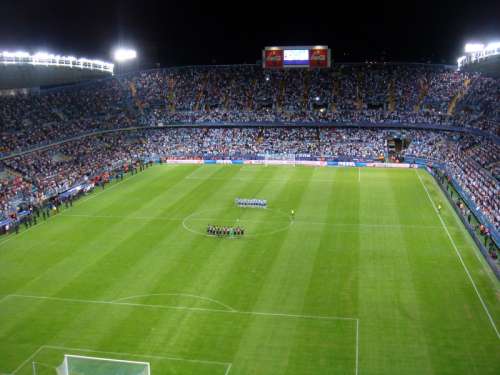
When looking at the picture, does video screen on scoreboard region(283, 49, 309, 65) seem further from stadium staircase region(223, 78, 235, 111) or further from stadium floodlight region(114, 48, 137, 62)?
stadium floodlight region(114, 48, 137, 62)

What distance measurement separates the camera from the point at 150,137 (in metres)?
77.9

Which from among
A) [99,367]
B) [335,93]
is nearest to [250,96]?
[335,93]

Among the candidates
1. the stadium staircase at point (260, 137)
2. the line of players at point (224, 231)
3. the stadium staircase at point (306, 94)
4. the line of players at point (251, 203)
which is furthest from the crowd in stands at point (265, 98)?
the line of players at point (224, 231)

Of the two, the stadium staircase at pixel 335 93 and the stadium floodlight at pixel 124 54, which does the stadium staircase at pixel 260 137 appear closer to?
the stadium staircase at pixel 335 93

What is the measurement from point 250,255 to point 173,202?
53.0ft

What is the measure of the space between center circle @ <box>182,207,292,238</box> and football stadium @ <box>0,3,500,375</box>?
24cm

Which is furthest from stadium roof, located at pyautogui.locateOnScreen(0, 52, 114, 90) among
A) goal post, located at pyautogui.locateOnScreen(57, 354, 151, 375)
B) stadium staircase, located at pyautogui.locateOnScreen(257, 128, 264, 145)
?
goal post, located at pyautogui.locateOnScreen(57, 354, 151, 375)

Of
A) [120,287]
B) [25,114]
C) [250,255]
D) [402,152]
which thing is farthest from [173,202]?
[402,152]

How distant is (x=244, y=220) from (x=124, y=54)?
54.3 m

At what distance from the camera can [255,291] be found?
90.5 ft

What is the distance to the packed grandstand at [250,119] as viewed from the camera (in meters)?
59.0

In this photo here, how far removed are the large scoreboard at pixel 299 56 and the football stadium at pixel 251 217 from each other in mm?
217

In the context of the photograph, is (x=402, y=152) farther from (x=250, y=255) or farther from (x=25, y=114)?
(x=25, y=114)

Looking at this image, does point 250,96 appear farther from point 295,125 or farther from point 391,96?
point 391,96
